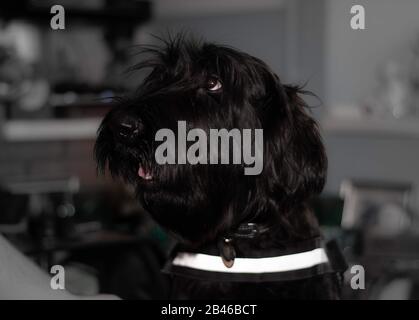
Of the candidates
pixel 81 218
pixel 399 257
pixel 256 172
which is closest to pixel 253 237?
pixel 256 172

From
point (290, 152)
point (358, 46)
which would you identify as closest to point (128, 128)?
point (290, 152)

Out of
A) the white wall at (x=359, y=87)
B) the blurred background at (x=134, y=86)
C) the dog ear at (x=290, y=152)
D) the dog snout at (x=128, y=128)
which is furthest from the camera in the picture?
the white wall at (x=359, y=87)

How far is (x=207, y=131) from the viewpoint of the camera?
1010 millimetres

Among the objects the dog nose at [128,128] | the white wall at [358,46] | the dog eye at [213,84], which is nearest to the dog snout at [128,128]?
the dog nose at [128,128]

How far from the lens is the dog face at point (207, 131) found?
100 centimetres

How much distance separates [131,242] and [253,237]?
1.14 meters

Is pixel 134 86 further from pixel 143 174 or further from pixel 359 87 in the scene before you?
pixel 143 174

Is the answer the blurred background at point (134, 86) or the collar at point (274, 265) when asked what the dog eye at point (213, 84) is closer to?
the collar at point (274, 265)

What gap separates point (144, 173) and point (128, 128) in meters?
0.08

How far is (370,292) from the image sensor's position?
4.12ft

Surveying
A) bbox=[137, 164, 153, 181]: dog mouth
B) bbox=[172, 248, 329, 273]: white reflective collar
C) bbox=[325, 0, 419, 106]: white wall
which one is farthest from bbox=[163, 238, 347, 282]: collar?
bbox=[325, 0, 419, 106]: white wall

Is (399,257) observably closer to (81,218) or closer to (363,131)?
(363,131)

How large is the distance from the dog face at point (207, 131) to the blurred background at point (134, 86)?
869 millimetres

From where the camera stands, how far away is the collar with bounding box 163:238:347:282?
1104mm
